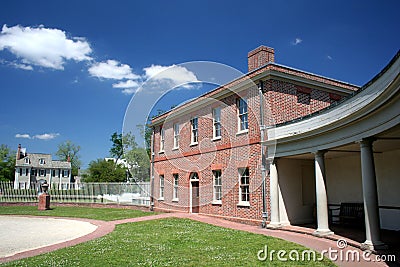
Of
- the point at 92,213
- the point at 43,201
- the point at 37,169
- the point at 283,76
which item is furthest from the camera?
the point at 37,169

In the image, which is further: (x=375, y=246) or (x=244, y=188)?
(x=244, y=188)

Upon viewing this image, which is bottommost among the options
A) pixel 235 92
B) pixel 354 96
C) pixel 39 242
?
pixel 39 242

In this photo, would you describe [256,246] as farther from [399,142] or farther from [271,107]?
[271,107]

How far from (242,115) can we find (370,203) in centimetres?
778

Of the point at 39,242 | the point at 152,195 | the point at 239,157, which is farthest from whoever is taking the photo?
the point at 152,195

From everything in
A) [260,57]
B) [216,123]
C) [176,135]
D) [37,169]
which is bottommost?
[37,169]

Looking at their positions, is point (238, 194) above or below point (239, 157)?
below

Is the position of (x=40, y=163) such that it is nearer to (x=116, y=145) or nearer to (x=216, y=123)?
(x=116, y=145)

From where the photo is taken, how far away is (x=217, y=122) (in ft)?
54.9

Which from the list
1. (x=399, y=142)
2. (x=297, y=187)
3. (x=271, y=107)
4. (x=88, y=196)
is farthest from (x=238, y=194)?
(x=88, y=196)

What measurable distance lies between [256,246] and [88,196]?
74.1 feet

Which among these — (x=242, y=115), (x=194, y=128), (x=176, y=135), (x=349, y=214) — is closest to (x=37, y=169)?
(x=176, y=135)

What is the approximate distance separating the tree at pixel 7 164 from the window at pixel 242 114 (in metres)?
57.9

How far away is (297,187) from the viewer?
13367mm
